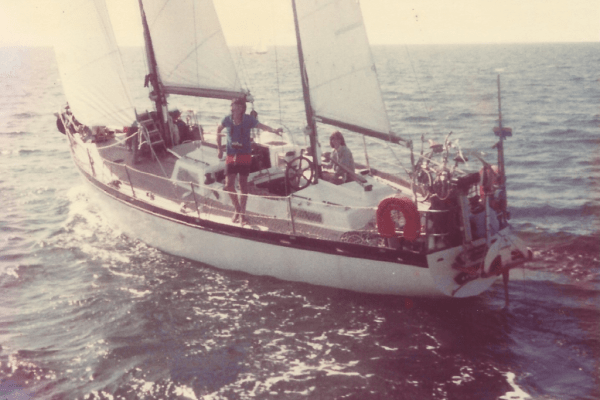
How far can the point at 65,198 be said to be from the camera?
16.0 meters

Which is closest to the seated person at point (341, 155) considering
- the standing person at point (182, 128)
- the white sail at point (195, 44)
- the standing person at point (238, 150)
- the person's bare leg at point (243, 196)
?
the standing person at point (238, 150)

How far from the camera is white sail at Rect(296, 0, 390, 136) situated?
27.8 feet

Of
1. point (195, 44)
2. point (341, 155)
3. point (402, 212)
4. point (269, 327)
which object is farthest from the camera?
point (195, 44)

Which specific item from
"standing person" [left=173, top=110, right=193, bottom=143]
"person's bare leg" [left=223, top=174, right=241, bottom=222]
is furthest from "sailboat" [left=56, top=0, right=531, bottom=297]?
"standing person" [left=173, top=110, right=193, bottom=143]

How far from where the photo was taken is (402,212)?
307 inches

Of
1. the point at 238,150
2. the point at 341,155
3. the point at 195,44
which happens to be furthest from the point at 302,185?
the point at 195,44

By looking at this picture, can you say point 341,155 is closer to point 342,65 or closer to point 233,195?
point 342,65

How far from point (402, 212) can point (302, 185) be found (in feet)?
11.2

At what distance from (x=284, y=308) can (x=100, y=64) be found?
7.19m

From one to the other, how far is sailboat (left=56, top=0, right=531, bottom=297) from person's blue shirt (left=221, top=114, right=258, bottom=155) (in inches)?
37.2

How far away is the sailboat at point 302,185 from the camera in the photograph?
8023mm

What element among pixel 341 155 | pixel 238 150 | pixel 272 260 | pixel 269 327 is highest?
pixel 238 150

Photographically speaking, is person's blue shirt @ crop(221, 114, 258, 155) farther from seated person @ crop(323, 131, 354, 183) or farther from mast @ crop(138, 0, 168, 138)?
mast @ crop(138, 0, 168, 138)

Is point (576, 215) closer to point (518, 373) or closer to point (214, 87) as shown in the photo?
point (518, 373)
